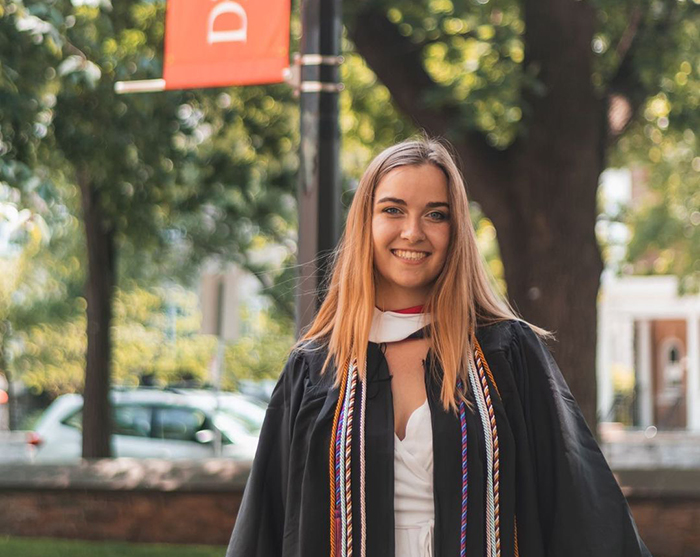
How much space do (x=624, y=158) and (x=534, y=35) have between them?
5991mm

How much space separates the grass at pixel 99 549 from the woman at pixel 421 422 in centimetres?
471

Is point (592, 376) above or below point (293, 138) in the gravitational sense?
below

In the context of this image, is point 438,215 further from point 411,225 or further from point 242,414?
point 242,414

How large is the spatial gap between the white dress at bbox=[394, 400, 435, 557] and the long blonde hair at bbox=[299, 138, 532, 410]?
160 millimetres

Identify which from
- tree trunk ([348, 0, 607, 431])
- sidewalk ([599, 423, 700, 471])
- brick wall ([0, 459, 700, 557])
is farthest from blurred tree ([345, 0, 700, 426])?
sidewalk ([599, 423, 700, 471])

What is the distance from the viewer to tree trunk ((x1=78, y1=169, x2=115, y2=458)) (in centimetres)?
1286

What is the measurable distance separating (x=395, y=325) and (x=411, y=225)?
0.86ft

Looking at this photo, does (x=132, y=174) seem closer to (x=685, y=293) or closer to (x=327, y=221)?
(x=327, y=221)

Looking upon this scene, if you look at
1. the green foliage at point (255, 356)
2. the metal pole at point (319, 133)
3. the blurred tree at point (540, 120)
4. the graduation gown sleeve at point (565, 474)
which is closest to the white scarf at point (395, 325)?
the graduation gown sleeve at point (565, 474)

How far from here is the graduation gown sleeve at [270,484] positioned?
301 cm

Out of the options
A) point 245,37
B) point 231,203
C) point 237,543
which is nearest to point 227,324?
point 231,203

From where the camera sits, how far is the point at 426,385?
2.90 meters

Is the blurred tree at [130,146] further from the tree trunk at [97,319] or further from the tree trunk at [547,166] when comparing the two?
the tree trunk at [547,166]

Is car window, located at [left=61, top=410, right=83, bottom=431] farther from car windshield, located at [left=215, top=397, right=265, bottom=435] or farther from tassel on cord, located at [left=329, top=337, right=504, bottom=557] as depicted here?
tassel on cord, located at [left=329, top=337, right=504, bottom=557]
